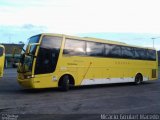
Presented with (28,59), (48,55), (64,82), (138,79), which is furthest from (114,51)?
(28,59)

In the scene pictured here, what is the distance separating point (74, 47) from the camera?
20.7 meters

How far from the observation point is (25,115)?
11812mm

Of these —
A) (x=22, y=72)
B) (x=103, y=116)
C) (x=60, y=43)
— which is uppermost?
(x=60, y=43)

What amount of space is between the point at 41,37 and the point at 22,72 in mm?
2077

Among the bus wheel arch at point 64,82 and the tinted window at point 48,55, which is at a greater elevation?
the tinted window at point 48,55

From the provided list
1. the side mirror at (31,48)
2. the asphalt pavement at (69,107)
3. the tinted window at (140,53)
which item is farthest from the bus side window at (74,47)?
the tinted window at (140,53)

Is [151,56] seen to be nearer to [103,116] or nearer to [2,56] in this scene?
[2,56]

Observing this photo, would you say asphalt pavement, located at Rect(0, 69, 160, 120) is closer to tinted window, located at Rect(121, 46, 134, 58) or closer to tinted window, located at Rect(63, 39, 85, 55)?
tinted window, located at Rect(63, 39, 85, 55)

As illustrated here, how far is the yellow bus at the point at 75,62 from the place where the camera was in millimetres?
18748

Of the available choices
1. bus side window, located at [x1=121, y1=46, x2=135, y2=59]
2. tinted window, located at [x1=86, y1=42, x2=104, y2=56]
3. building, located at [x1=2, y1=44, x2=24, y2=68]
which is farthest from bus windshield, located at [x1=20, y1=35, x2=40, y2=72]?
bus side window, located at [x1=121, y1=46, x2=135, y2=59]

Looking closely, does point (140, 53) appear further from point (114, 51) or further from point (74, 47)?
point (74, 47)

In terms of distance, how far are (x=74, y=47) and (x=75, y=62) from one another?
86 cm

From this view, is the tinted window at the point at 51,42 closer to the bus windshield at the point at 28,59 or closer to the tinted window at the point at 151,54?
the bus windshield at the point at 28,59

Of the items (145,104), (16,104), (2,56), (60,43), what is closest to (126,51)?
(60,43)
